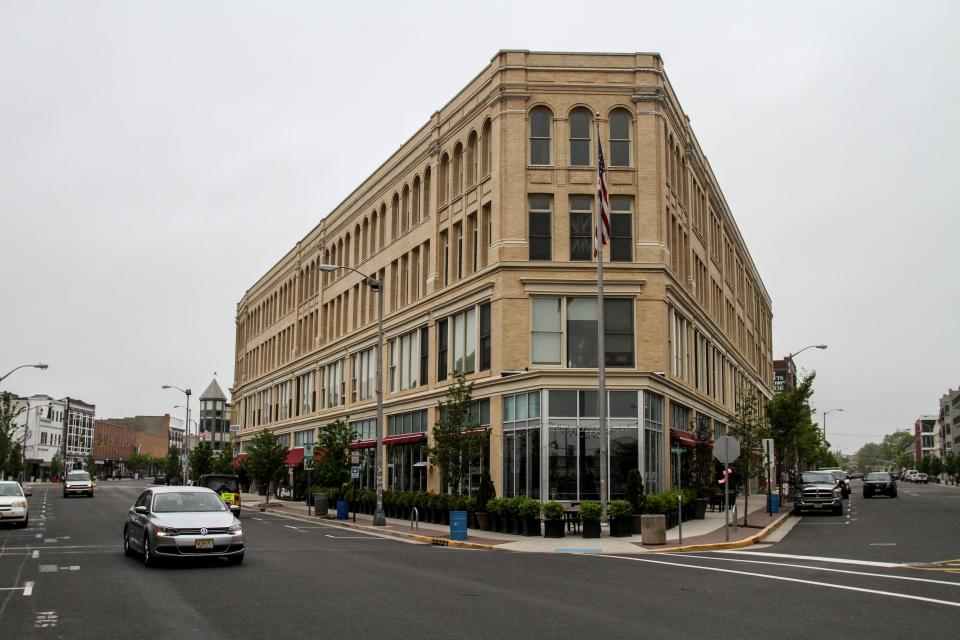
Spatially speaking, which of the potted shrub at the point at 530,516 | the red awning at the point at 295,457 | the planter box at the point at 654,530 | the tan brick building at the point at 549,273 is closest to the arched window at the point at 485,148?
the tan brick building at the point at 549,273

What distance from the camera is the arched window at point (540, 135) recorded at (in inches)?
1415

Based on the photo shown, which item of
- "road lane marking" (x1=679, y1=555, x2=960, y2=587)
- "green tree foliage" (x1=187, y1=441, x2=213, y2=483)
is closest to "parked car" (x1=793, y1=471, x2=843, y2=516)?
"road lane marking" (x1=679, y1=555, x2=960, y2=587)

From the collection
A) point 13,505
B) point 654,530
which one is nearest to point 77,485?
point 13,505

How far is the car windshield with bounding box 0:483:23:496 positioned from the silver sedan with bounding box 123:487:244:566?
14.4m

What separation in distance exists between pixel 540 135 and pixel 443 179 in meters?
7.34

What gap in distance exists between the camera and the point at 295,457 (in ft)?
199

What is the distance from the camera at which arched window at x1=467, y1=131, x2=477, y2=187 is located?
1524 inches

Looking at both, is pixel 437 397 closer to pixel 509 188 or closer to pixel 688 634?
pixel 509 188

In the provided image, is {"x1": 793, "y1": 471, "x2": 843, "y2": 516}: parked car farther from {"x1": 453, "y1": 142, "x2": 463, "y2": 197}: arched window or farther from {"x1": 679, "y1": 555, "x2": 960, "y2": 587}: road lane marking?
{"x1": 679, "y1": 555, "x2": 960, "y2": 587}: road lane marking

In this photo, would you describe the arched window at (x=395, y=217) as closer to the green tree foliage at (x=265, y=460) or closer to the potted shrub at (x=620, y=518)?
the green tree foliage at (x=265, y=460)

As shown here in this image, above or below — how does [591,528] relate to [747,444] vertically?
below

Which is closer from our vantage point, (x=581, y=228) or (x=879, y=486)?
(x=581, y=228)

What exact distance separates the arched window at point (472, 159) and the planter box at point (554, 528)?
15982mm

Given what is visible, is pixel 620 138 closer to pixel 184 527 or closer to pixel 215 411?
pixel 184 527
